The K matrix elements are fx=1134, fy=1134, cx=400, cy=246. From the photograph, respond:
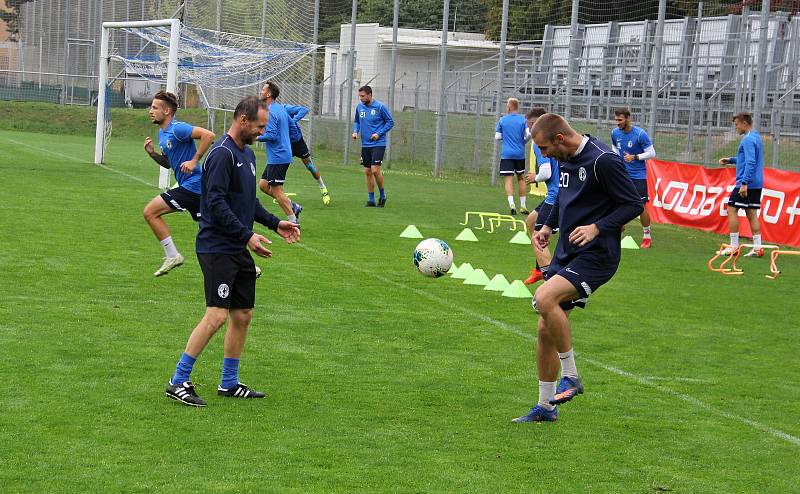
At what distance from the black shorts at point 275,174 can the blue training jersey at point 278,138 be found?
68mm

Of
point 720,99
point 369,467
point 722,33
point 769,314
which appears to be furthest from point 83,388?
point 722,33

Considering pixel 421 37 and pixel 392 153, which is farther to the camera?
pixel 421 37

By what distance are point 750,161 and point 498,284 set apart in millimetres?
6136

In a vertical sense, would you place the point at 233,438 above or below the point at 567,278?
below

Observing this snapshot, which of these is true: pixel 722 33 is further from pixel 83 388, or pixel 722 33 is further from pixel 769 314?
pixel 83 388

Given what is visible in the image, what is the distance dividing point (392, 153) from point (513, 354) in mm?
30242

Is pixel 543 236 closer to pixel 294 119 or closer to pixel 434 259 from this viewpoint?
pixel 434 259

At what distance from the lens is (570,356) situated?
7547mm

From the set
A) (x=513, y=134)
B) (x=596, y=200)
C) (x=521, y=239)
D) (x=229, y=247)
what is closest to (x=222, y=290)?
(x=229, y=247)

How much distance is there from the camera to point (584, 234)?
7.20m

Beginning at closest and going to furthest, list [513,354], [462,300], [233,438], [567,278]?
[233,438] < [567,278] < [513,354] < [462,300]

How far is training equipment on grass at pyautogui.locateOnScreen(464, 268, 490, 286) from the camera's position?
1327cm

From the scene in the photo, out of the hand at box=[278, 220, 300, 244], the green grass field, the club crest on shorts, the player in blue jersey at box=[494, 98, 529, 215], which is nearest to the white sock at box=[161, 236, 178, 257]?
the green grass field

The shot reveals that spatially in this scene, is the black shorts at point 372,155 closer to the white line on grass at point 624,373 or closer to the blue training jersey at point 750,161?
the blue training jersey at point 750,161
